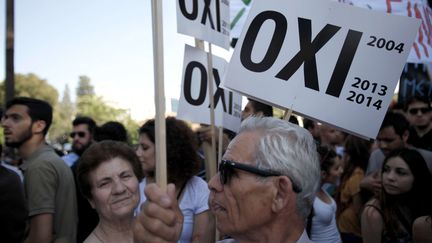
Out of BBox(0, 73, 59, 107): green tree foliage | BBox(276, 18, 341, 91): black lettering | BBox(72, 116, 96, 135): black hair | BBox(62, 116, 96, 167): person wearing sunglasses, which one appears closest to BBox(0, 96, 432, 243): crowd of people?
BBox(276, 18, 341, 91): black lettering

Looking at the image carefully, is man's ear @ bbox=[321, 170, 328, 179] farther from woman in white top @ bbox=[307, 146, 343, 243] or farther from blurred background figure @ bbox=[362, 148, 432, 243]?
blurred background figure @ bbox=[362, 148, 432, 243]

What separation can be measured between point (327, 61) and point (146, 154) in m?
1.45

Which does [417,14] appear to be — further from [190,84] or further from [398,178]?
[190,84]

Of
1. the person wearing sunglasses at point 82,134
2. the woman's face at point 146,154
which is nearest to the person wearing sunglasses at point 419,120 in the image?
the woman's face at point 146,154

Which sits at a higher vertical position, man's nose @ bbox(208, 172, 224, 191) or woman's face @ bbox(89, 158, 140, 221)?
man's nose @ bbox(208, 172, 224, 191)

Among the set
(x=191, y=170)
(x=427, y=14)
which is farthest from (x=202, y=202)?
(x=427, y=14)

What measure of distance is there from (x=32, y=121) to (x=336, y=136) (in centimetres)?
410

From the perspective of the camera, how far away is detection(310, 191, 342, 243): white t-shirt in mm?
3094

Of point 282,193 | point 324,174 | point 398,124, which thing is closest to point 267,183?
point 282,193

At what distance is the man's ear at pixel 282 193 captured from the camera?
161 centimetres

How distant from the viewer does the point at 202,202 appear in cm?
289

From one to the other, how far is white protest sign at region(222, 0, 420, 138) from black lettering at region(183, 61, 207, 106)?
767 mm

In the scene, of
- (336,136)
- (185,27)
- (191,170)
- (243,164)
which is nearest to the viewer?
(243,164)

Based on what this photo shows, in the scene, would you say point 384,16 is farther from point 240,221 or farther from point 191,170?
point 191,170
